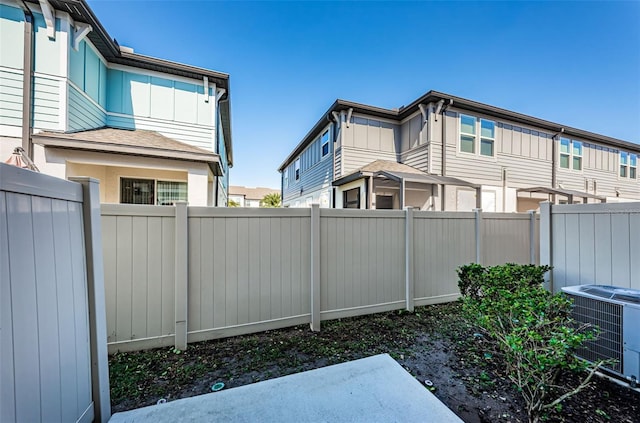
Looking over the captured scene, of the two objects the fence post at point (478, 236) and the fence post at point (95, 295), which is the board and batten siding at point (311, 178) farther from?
the fence post at point (95, 295)

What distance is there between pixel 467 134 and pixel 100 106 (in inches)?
451

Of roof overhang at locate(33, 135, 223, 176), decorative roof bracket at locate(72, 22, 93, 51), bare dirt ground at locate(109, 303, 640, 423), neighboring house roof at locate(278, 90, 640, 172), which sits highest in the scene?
decorative roof bracket at locate(72, 22, 93, 51)

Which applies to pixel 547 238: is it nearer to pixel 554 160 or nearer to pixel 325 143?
pixel 325 143

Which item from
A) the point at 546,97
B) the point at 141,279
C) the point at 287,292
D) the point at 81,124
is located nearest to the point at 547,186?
the point at 546,97

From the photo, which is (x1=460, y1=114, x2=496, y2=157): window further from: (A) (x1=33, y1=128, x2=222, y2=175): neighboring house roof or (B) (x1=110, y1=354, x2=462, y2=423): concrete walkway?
(B) (x1=110, y1=354, x2=462, y2=423): concrete walkway

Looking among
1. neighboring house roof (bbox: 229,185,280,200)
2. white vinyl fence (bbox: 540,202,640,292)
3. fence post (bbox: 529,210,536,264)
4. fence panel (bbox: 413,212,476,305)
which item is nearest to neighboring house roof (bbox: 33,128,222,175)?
fence panel (bbox: 413,212,476,305)

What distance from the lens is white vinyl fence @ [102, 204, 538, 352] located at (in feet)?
9.31

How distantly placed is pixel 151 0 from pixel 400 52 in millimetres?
6739

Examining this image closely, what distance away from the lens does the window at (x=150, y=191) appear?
7.01m

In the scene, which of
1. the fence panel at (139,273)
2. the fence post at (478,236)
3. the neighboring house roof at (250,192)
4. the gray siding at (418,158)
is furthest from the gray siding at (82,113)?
the neighboring house roof at (250,192)

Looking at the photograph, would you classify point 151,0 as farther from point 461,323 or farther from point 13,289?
point 461,323

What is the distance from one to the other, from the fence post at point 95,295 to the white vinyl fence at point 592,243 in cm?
494

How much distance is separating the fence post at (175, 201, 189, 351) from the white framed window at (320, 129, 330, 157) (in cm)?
802

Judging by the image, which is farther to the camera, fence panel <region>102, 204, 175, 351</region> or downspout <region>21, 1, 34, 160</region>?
downspout <region>21, 1, 34, 160</region>
